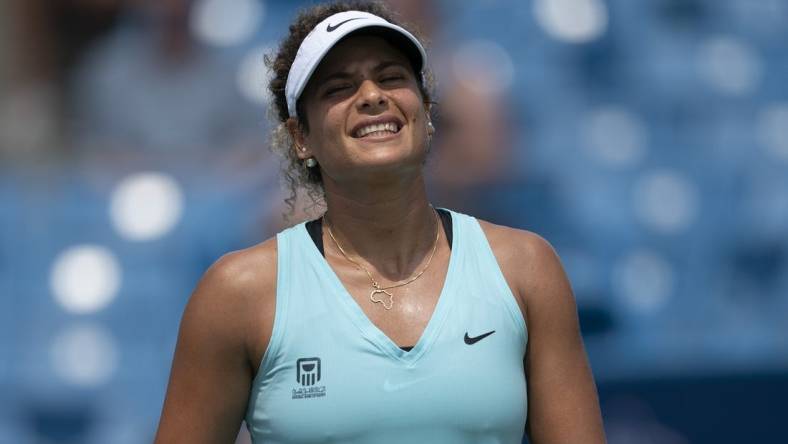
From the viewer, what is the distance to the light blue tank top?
5.92 ft

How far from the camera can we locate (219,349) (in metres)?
1.87

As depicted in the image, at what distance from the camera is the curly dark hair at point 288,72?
2094 mm

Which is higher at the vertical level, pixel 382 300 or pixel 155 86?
pixel 155 86

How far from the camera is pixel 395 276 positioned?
6.56ft

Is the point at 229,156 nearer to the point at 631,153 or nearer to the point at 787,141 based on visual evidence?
the point at 631,153

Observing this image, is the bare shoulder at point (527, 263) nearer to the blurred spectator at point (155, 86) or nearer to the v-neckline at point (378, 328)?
the v-neckline at point (378, 328)

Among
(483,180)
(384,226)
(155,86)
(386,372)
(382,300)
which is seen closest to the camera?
(386,372)

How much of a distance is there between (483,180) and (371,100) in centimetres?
266

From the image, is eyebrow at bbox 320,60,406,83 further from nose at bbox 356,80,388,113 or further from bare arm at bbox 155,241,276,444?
bare arm at bbox 155,241,276,444

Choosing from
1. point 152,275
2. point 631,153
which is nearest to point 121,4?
point 152,275

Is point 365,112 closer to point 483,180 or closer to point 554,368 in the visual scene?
point 554,368

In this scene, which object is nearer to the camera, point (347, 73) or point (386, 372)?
point (386, 372)

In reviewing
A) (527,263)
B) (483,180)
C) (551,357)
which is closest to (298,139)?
(527,263)

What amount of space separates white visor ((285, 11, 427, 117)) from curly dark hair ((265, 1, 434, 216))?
0.17 ft
